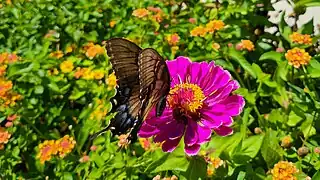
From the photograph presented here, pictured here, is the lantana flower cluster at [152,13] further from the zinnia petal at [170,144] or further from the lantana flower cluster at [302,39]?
the zinnia petal at [170,144]

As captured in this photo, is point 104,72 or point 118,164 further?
point 104,72

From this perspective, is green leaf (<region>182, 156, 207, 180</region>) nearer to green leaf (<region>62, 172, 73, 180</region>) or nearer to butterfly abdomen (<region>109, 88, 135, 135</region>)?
butterfly abdomen (<region>109, 88, 135, 135</region>)

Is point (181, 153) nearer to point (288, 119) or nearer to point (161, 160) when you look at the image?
point (161, 160)

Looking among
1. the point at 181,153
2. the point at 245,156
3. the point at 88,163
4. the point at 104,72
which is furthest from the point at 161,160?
the point at 104,72

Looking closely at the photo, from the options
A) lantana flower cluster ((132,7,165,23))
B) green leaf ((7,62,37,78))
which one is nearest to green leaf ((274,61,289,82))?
lantana flower cluster ((132,7,165,23))

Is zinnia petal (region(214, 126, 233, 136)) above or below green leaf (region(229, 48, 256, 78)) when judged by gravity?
above

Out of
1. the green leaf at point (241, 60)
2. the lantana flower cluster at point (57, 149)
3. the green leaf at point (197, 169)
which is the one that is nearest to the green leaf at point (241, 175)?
the green leaf at point (197, 169)

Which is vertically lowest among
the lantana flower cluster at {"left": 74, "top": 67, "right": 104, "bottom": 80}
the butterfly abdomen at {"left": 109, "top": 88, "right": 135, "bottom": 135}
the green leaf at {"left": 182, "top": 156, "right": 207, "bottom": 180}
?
the lantana flower cluster at {"left": 74, "top": 67, "right": 104, "bottom": 80}

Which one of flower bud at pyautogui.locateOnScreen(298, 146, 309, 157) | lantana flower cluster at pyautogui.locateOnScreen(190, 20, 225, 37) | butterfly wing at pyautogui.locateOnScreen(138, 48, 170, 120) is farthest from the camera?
lantana flower cluster at pyautogui.locateOnScreen(190, 20, 225, 37)
